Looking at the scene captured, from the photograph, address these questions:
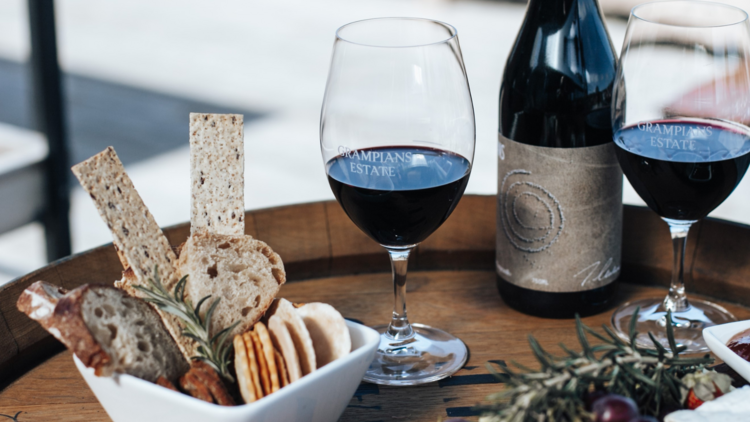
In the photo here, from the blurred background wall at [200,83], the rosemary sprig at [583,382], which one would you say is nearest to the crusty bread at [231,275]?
the rosemary sprig at [583,382]

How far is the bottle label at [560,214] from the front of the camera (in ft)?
2.90

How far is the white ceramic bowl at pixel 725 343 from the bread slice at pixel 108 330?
463 mm

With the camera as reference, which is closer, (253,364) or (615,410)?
(615,410)

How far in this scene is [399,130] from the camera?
77 centimetres

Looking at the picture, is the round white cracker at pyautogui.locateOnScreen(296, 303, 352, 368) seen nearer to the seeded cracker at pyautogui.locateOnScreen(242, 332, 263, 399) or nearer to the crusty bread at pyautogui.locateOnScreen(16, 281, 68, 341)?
the seeded cracker at pyautogui.locateOnScreen(242, 332, 263, 399)

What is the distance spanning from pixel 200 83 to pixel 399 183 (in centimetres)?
393

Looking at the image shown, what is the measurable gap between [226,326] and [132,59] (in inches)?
177

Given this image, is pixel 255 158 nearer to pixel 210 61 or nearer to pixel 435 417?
pixel 210 61

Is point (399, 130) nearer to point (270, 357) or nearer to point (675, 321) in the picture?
point (270, 357)

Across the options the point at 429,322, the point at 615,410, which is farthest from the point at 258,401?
the point at 429,322

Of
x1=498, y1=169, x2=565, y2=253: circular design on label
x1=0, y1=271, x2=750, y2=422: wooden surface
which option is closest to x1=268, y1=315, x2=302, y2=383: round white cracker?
x1=0, y1=271, x2=750, y2=422: wooden surface

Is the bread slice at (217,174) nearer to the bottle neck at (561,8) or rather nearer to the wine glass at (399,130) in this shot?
the wine glass at (399,130)

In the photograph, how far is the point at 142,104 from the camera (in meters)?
4.25

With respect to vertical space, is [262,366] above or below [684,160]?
below
